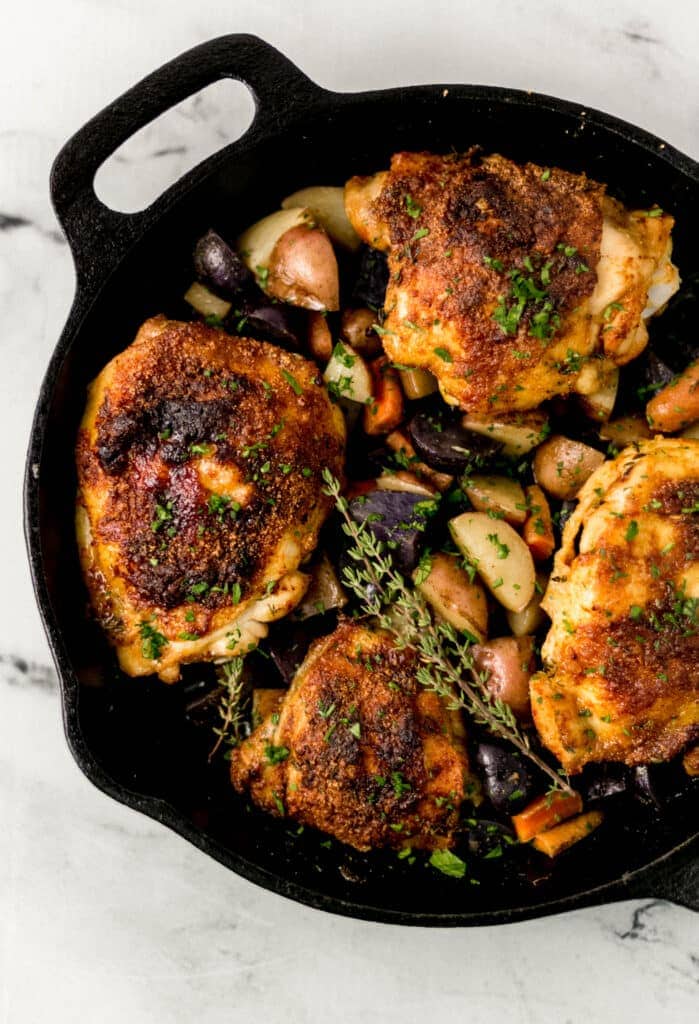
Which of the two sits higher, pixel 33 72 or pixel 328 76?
pixel 328 76

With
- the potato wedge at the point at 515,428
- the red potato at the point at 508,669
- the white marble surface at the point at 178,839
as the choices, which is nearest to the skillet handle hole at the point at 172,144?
the white marble surface at the point at 178,839

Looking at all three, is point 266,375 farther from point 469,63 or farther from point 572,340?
point 469,63

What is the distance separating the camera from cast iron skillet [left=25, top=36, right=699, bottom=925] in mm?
2725

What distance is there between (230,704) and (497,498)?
100 centimetres

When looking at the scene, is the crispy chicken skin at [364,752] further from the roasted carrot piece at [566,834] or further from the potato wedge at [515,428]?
the potato wedge at [515,428]

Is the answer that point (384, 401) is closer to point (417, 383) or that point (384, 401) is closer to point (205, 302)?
point (417, 383)

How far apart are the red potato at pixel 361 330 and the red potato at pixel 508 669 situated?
975 mm

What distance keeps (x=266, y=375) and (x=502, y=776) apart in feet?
4.37

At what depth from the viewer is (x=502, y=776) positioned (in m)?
2.88

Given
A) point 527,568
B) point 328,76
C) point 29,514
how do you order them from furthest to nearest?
point 328,76 < point 527,568 < point 29,514

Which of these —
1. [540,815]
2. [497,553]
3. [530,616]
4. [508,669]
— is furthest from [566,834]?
[497,553]

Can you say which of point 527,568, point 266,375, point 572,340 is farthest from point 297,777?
point 572,340

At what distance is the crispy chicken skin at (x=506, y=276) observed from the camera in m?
2.68

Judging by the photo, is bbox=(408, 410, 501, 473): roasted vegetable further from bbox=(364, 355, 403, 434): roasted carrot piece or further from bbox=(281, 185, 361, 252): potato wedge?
bbox=(281, 185, 361, 252): potato wedge
